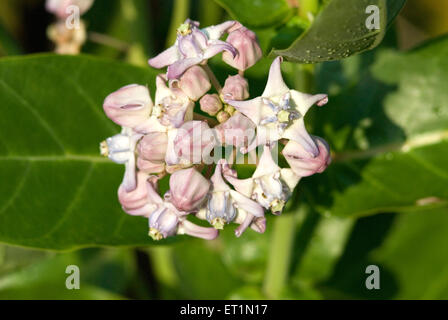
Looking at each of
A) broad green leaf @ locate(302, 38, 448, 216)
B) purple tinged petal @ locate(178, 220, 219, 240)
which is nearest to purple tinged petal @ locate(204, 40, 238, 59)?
purple tinged petal @ locate(178, 220, 219, 240)

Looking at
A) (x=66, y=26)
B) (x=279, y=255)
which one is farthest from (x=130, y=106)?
(x=66, y=26)

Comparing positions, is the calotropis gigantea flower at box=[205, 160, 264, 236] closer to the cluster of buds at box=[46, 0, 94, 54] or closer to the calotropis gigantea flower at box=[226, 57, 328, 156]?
Answer: the calotropis gigantea flower at box=[226, 57, 328, 156]

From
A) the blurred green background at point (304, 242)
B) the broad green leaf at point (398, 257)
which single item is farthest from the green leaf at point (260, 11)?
the broad green leaf at point (398, 257)

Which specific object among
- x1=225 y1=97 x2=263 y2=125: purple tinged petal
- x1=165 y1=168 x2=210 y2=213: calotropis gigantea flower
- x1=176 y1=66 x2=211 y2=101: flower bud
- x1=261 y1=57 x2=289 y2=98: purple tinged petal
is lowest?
x1=165 y1=168 x2=210 y2=213: calotropis gigantea flower

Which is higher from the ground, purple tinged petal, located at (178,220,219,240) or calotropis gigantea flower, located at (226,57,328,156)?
calotropis gigantea flower, located at (226,57,328,156)

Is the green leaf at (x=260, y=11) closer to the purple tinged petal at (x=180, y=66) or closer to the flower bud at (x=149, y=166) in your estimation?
the purple tinged petal at (x=180, y=66)

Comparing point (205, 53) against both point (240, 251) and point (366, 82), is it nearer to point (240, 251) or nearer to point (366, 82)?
point (366, 82)

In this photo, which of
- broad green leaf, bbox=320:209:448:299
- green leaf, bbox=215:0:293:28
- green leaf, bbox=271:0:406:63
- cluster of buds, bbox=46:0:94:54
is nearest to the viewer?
green leaf, bbox=271:0:406:63

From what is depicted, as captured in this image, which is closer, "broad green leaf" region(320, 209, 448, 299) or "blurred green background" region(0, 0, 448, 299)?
"blurred green background" region(0, 0, 448, 299)
